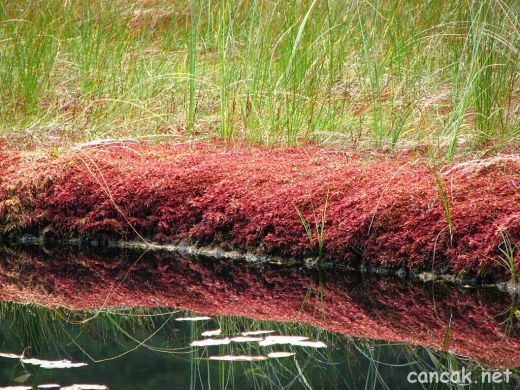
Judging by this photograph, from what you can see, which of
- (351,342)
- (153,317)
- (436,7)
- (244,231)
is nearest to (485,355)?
(351,342)

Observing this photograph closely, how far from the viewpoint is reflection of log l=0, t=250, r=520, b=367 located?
9.00 feet

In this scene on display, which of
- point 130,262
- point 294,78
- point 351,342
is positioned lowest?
point 130,262

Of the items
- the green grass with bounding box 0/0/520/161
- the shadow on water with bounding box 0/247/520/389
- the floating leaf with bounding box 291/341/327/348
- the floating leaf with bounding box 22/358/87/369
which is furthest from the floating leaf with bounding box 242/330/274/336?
the green grass with bounding box 0/0/520/161

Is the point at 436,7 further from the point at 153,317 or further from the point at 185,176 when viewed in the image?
the point at 153,317

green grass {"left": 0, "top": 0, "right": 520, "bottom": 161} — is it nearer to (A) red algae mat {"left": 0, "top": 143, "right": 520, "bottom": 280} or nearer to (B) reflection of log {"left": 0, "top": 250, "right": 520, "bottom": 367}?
(A) red algae mat {"left": 0, "top": 143, "right": 520, "bottom": 280}

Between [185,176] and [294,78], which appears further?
[294,78]

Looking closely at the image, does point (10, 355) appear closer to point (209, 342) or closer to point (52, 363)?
point (52, 363)

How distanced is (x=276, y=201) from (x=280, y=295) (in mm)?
760

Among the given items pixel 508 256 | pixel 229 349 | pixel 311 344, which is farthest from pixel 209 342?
pixel 508 256

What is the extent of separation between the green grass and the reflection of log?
3.49ft

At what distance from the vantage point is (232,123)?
16.1 ft

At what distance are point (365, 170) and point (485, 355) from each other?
1.68m

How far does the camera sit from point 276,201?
3883 millimetres

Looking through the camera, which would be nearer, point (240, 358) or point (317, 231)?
point (240, 358)
